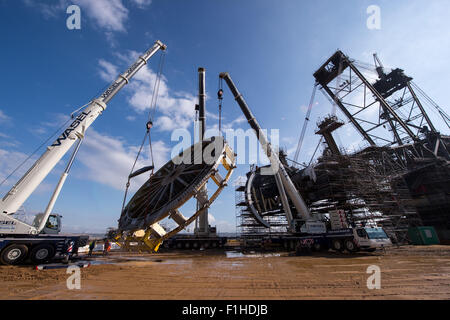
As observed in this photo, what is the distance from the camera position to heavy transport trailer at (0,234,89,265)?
10.0 m

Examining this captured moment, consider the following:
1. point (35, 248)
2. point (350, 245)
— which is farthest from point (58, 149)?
point (350, 245)

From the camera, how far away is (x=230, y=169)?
13.3 m

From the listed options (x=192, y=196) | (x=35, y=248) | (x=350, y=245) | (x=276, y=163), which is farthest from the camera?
(x=276, y=163)

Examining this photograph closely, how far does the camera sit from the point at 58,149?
1179cm

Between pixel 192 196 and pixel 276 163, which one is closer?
pixel 192 196

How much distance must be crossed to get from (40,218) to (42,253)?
2283 mm

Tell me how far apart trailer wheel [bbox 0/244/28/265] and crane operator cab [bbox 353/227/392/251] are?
70.1 feet

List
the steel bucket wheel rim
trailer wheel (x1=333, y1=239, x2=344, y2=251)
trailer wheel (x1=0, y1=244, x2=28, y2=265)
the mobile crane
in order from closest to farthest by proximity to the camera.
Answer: trailer wheel (x1=0, y1=244, x2=28, y2=265)
the steel bucket wheel rim
the mobile crane
trailer wheel (x1=333, y1=239, x2=344, y2=251)

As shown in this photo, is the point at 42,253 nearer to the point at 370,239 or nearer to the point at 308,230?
the point at 308,230

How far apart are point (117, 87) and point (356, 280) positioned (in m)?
18.7

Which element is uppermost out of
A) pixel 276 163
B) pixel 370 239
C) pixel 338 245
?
pixel 276 163

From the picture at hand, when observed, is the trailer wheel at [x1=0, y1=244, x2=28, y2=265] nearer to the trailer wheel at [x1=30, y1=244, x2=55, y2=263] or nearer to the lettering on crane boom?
the trailer wheel at [x1=30, y1=244, x2=55, y2=263]

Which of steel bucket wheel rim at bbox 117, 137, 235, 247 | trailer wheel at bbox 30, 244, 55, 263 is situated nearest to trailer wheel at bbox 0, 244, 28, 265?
trailer wheel at bbox 30, 244, 55, 263
